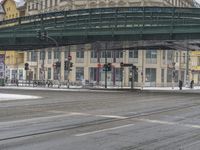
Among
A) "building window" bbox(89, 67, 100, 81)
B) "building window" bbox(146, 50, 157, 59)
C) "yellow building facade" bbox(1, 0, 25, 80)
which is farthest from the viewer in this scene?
"yellow building facade" bbox(1, 0, 25, 80)

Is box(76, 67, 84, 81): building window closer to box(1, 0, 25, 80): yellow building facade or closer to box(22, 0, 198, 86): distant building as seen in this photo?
box(22, 0, 198, 86): distant building

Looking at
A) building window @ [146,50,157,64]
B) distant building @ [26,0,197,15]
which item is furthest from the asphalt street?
distant building @ [26,0,197,15]

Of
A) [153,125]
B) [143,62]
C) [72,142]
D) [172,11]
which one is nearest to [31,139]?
[72,142]

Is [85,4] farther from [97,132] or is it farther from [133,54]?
[97,132]

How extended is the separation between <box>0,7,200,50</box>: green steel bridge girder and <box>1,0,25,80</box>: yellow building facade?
5714cm

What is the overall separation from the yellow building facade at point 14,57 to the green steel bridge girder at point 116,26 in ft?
187

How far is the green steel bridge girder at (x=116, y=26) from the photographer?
5088cm

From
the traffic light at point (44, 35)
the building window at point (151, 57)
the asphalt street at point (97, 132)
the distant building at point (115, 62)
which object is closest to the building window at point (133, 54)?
the distant building at point (115, 62)

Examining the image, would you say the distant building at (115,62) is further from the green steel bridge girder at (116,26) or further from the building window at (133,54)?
the green steel bridge girder at (116,26)

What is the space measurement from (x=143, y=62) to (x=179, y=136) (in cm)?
8327

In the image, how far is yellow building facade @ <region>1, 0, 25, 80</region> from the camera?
406 ft

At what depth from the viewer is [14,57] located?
417ft

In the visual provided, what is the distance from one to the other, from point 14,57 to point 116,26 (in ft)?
252

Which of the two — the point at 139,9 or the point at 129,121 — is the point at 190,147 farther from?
the point at 139,9
